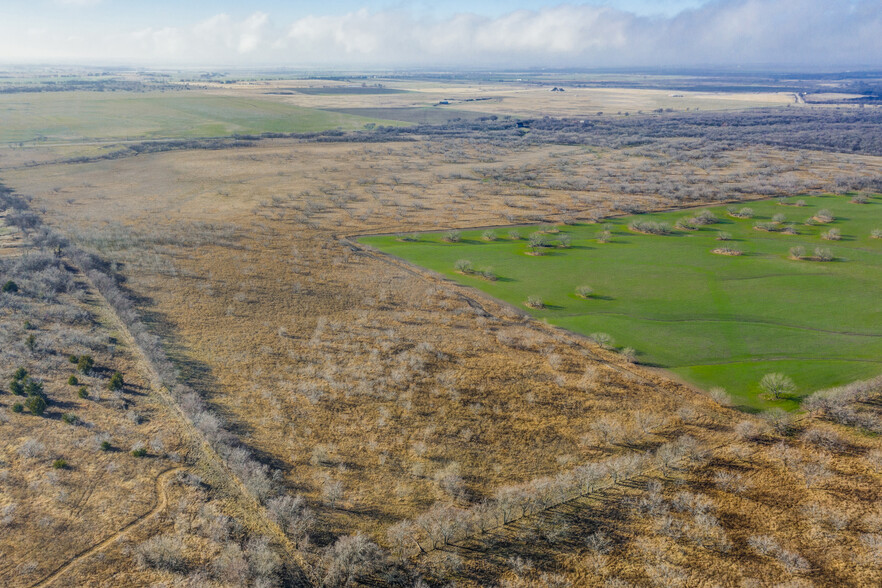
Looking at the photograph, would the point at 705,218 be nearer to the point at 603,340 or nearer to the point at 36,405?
the point at 603,340

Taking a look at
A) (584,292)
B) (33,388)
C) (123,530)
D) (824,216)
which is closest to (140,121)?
(33,388)

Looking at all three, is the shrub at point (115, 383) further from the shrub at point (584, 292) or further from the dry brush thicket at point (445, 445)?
the shrub at point (584, 292)

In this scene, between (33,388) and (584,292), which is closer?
(33,388)

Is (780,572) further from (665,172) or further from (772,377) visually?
(665,172)

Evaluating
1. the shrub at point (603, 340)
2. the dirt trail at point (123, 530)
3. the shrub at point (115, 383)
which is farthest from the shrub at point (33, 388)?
the shrub at point (603, 340)

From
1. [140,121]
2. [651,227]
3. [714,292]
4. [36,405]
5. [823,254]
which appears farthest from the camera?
[140,121]
